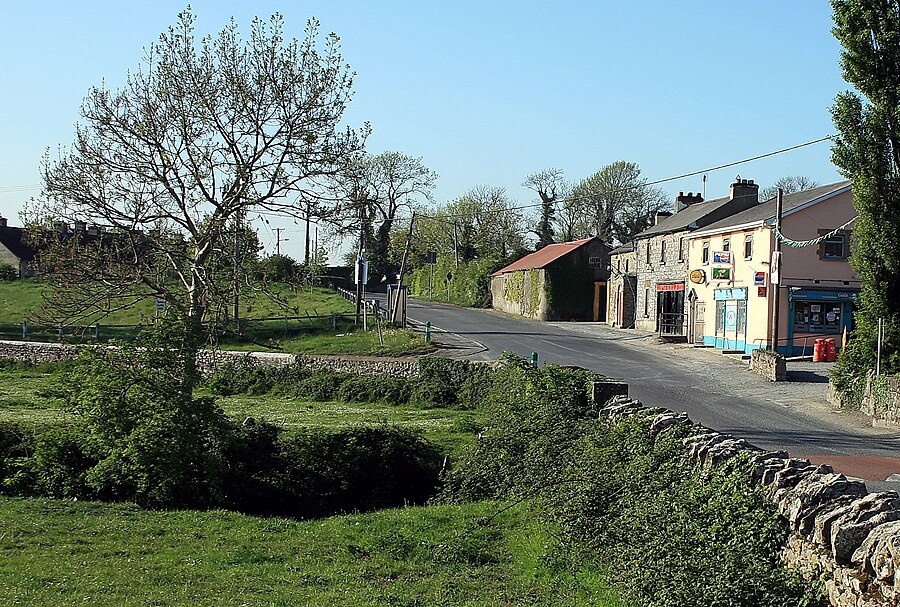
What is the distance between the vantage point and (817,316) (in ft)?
120

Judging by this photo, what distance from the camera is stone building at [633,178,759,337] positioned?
44.9 m

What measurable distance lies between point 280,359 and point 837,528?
26.8 m

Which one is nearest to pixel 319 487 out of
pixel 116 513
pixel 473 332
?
pixel 116 513

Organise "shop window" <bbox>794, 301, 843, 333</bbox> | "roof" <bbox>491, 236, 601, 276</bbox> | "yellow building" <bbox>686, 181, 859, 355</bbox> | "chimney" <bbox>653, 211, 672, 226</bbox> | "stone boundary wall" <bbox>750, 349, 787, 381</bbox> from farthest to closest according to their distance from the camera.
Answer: "roof" <bbox>491, 236, 601, 276</bbox> → "chimney" <bbox>653, 211, 672, 226</bbox> → "shop window" <bbox>794, 301, 843, 333</bbox> → "yellow building" <bbox>686, 181, 859, 355</bbox> → "stone boundary wall" <bbox>750, 349, 787, 381</bbox>

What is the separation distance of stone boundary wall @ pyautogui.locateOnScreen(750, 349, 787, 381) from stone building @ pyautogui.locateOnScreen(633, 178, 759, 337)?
1323 centimetres

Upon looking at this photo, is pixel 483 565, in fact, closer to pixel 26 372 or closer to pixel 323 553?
pixel 323 553

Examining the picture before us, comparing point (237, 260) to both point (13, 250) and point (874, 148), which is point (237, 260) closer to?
point (874, 148)

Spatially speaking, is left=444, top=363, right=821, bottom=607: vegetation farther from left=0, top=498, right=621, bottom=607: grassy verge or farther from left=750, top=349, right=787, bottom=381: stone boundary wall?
left=750, top=349, right=787, bottom=381: stone boundary wall

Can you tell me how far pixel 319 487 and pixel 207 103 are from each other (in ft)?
30.0

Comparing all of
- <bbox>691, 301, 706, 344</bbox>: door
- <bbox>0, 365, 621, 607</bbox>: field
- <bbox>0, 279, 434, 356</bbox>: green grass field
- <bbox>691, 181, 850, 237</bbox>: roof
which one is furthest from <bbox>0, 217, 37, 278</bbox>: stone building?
<bbox>0, 365, 621, 607</bbox>: field

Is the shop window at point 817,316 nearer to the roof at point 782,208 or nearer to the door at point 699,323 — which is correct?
the roof at point 782,208

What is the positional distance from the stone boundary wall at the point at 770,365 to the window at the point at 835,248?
8080mm

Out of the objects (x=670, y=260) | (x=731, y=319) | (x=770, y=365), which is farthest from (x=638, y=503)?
(x=670, y=260)

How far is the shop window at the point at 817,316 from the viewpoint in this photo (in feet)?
120
